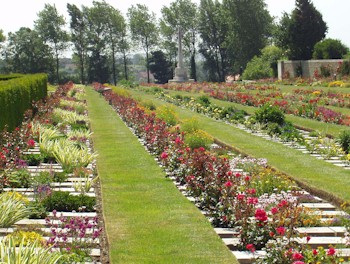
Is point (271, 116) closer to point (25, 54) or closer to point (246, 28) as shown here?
point (246, 28)

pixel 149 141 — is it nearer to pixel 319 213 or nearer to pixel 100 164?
pixel 100 164

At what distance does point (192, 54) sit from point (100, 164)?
6473 cm

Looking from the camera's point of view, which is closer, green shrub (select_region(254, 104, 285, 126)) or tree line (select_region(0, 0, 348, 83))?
green shrub (select_region(254, 104, 285, 126))

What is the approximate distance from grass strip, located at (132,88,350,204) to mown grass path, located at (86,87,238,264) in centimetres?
215

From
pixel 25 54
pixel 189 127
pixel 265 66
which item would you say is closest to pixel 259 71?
pixel 265 66

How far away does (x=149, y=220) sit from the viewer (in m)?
8.02

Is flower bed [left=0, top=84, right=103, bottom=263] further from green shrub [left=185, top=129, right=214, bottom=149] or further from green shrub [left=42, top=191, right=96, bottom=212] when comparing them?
green shrub [left=185, top=129, right=214, bottom=149]

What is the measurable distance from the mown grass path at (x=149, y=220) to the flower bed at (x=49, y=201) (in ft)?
0.86

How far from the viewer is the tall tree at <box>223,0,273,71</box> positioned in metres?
69.2

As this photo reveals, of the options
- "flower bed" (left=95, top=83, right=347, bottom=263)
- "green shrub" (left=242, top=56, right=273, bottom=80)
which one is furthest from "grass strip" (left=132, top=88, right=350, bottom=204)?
"green shrub" (left=242, top=56, right=273, bottom=80)

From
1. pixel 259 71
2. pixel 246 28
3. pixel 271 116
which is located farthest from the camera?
pixel 246 28

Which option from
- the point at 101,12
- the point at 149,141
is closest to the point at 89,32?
the point at 101,12

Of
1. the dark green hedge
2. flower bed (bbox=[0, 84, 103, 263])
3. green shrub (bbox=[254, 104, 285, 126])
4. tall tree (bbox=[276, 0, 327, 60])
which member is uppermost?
tall tree (bbox=[276, 0, 327, 60])

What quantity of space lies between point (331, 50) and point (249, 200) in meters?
38.7
